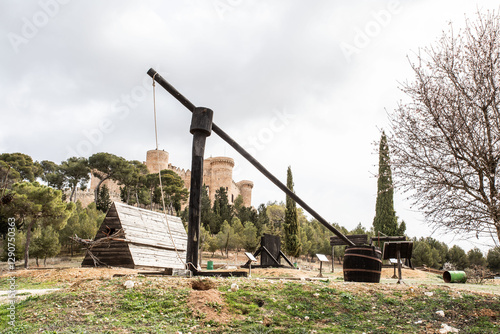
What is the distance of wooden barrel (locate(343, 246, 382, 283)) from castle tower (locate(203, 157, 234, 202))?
7491cm

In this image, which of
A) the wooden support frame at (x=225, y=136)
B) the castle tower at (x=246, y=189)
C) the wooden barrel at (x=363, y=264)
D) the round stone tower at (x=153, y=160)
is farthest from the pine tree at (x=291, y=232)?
the castle tower at (x=246, y=189)

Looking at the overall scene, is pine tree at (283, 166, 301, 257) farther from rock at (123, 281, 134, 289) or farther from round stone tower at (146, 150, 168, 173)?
round stone tower at (146, 150, 168, 173)

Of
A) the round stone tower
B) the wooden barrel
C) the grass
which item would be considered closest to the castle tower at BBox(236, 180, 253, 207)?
the round stone tower

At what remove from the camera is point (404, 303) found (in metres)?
5.73

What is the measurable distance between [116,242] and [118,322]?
9.71 metres

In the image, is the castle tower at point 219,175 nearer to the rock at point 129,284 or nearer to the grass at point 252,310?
the grass at point 252,310

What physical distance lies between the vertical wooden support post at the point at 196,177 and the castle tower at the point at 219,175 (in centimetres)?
7654

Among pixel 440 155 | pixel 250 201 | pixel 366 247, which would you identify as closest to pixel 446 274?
pixel 366 247

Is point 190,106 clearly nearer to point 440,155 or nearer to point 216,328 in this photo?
point 216,328

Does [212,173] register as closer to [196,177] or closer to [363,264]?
[363,264]

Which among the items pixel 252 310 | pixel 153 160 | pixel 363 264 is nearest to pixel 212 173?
pixel 153 160

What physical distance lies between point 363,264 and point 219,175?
3017 inches

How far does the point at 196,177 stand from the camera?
6465 mm

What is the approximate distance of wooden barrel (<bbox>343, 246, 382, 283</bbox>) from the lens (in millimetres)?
8414
